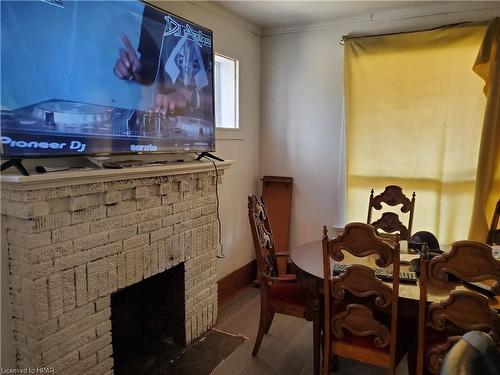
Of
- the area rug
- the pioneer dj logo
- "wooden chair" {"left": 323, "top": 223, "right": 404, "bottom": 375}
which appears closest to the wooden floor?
the area rug

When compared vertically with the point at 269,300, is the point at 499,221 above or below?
above

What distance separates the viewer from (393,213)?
298 cm

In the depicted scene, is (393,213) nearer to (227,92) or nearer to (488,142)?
(488,142)

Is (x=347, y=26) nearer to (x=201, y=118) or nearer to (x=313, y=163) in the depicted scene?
(x=313, y=163)

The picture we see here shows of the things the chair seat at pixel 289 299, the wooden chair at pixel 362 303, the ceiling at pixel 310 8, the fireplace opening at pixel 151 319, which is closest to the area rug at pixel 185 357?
the fireplace opening at pixel 151 319

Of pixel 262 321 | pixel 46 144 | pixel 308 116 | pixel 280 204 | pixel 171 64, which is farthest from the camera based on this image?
pixel 280 204

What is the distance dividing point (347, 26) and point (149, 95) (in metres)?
2.10

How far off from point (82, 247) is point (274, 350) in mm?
1518

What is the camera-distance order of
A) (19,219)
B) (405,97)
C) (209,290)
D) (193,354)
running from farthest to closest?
(405,97) < (209,290) < (193,354) < (19,219)

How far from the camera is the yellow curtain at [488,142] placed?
9.23ft

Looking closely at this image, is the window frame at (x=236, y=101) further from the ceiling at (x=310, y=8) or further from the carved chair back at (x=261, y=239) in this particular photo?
the carved chair back at (x=261, y=239)

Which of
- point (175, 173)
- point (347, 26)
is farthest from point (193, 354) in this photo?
point (347, 26)

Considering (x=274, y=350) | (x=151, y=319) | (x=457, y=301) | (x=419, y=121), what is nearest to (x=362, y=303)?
(x=457, y=301)

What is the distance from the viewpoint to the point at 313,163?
3.66m
